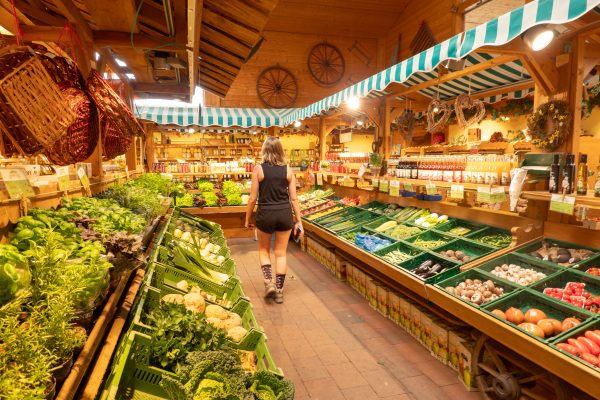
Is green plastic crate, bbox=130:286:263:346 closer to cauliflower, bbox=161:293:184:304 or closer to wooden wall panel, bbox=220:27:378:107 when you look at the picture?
cauliflower, bbox=161:293:184:304

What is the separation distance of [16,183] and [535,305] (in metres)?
3.34

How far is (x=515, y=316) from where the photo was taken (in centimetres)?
266

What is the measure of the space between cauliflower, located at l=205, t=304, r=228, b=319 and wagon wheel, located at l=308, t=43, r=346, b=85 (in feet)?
45.1

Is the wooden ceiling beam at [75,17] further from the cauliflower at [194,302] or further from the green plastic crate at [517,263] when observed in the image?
the green plastic crate at [517,263]

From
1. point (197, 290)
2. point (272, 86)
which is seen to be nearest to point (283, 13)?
point (272, 86)

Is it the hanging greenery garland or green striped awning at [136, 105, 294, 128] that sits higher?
green striped awning at [136, 105, 294, 128]

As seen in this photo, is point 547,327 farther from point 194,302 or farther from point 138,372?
point 138,372

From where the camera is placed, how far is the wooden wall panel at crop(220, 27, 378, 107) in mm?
14609

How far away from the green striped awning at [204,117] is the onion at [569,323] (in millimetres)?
8172

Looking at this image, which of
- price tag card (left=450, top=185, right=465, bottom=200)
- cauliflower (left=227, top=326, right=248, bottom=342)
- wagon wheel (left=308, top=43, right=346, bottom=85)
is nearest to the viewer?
cauliflower (left=227, top=326, right=248, bottom=342)

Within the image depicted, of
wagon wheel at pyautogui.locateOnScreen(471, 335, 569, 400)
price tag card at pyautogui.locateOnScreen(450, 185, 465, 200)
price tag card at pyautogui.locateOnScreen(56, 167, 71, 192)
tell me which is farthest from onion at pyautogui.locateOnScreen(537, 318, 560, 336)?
price tag card at pyautogui.locateOnScreen(56, 167, 71, 192)

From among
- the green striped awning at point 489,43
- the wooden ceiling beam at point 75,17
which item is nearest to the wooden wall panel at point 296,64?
the green striped awning at point 489,43

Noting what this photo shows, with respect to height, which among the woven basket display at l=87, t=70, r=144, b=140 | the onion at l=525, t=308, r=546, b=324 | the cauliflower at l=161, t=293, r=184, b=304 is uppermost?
the woven basket display at l=87, t=70, r=144, b=140

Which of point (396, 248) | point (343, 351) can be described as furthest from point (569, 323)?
point (396, 248)
